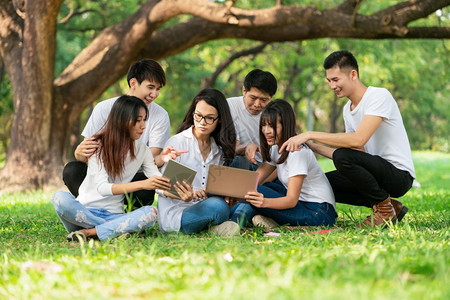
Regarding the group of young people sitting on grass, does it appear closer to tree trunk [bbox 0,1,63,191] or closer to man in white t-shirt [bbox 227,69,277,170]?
man in white t-shirt [bbox 227,69,277,170]

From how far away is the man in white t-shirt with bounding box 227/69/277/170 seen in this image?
5539mm

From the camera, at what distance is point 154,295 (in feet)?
8.07

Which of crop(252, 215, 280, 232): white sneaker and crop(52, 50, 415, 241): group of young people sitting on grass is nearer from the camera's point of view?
crop(52, 50, 415, 241): group of young people sitting on grass

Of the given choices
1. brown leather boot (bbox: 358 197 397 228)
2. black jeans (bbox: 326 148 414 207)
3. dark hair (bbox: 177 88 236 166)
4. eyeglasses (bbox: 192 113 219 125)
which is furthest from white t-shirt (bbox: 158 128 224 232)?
brown leather boot (bbox: 358 197 397 228)

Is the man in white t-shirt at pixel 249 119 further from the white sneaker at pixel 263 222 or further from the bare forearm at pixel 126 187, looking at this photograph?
the bare forearm at pixel 126 187

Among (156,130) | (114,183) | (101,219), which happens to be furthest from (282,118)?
(101,219)

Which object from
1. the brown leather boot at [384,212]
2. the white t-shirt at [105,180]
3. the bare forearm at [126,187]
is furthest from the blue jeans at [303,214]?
the bare forearm at [126,187]

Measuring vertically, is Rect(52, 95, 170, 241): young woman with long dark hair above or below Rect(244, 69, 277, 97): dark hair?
below

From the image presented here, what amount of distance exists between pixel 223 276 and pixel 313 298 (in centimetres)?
51

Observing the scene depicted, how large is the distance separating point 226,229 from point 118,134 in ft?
3.78

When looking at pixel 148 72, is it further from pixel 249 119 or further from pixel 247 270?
pixel 247 270

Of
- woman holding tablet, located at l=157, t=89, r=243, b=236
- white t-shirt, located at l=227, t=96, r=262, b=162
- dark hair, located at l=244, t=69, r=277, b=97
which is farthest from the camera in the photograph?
white t-shirt, located at l=227, t=96, r=262, b=162

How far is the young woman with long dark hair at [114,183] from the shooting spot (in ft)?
15.1

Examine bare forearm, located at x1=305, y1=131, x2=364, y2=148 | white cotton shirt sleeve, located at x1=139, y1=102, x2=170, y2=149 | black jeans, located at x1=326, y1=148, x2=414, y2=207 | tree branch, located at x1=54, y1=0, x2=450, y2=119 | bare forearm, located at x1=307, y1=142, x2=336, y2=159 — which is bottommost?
black jeans, located at x1=326, y1=148, x2=414, y2=207
